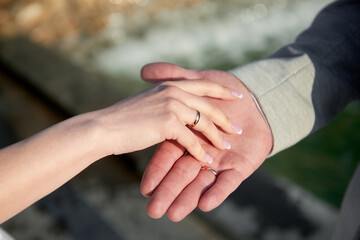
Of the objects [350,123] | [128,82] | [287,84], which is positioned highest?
[287,84]

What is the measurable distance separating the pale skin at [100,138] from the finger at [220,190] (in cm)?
10

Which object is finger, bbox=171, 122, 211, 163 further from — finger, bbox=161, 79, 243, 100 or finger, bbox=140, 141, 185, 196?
finger, bbox=161, 79, 243, 100

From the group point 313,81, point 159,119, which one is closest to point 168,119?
point 159,119

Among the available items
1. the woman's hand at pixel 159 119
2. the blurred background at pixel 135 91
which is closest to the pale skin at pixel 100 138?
the woman's hand at pixel 159 119

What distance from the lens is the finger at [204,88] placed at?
1.45m

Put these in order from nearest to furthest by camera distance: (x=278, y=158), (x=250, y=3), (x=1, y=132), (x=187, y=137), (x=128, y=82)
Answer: (x=187, y=137) < (x=1, y=132) < (x=278, y=158) < (x=128, y=82) < (x=250, y=3)

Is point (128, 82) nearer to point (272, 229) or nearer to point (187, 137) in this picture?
point (272, 229)

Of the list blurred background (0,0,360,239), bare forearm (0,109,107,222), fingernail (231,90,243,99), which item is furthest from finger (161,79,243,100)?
blurred background (0,0,360,239)

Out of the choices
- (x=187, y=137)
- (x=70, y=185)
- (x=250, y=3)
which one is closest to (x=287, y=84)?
(x=187, y=137)

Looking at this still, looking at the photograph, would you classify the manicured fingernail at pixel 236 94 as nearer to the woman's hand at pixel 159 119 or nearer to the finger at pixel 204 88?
the finger at pixel 204 88

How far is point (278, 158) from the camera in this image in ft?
13.7

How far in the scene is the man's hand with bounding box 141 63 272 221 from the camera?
128 cm

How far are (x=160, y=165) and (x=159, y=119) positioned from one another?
19 cm

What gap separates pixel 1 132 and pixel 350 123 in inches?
148
